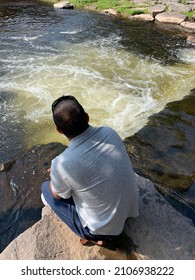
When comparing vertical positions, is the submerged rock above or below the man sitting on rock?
below

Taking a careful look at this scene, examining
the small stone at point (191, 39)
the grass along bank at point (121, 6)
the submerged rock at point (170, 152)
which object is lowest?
the submerged rock at point (170, 152)

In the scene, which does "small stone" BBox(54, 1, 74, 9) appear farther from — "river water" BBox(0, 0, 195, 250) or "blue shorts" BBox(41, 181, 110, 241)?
"blue shorts" BBox(41, 181, 110, 241)

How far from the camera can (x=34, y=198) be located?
482 centimetres

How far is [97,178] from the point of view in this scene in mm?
2787

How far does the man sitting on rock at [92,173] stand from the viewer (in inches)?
106

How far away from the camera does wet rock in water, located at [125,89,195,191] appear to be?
17.6 ft

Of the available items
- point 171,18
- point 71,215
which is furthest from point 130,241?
point 171,18

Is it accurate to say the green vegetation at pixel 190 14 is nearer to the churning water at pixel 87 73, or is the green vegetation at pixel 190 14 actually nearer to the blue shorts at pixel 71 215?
the churning water at pixel 87 73

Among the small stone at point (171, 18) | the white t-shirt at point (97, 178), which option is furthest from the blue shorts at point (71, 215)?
the small stone at point (171, 18)

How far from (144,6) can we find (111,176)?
58.3ft

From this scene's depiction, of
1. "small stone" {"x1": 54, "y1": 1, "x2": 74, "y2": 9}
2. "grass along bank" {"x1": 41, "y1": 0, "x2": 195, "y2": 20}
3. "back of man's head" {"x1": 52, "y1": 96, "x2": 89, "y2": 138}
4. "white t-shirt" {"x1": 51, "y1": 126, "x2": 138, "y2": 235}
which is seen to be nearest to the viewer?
"back of man's head" {"x1": 52, "y1": 96, "x2": 89, "y2": 138}

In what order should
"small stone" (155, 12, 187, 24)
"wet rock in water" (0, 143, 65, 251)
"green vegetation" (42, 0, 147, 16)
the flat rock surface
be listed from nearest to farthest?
the flat rock surface → "wet rock in water" (0, 143, 65, 251) → "small stone" (155, 12, 187, 24) → "green vegetation" (42, 0, 147, 16)

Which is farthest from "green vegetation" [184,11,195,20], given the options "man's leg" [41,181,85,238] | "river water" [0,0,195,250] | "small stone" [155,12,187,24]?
"man's leg" [41,181,85,238]
